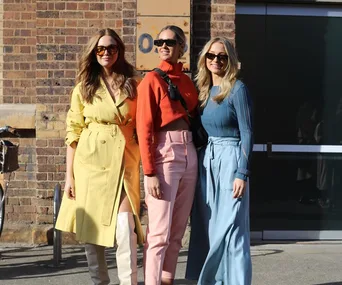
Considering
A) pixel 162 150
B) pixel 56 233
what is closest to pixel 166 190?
pixel 162 150

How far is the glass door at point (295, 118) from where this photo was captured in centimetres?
735

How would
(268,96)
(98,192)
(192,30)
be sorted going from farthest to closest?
1. (268,96)
2. (192,30)
3. (98,192)

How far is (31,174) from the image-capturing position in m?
7.07

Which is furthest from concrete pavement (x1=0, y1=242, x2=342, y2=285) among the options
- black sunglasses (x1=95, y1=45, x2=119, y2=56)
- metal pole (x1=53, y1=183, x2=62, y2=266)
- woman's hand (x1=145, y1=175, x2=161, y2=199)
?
black sunglasses (x1=95, y1=45, x2=119, y2=56)

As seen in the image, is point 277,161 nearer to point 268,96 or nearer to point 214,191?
point 268,96

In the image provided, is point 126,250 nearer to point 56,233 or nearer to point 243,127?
point 243,127

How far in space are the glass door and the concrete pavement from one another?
37cm

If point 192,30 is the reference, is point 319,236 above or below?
below

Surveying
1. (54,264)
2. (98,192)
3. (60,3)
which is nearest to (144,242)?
(98,192)

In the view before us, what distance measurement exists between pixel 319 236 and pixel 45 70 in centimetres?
355

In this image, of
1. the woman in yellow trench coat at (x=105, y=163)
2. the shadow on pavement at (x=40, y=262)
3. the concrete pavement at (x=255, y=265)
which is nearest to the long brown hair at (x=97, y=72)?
the woman in yellow trench coat at (x=105, y=163)

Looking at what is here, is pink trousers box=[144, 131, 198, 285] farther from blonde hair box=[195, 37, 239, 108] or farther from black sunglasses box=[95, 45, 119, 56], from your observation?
black sunglasses box=[95, 45, 119, 56]

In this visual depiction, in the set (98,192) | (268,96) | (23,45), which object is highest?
(23,45)

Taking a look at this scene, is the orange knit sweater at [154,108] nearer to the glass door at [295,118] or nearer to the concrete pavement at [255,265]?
the concrete pavement at [255,265]
